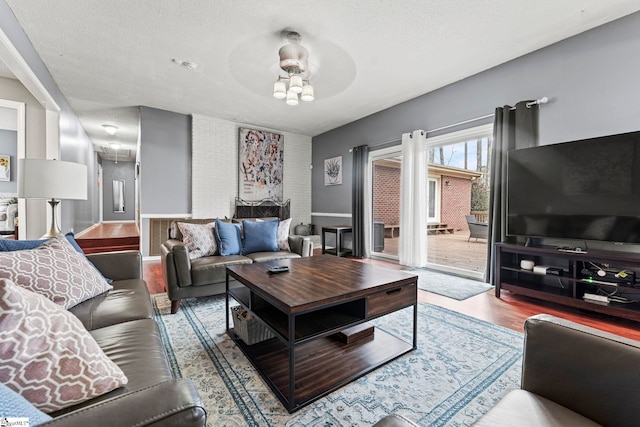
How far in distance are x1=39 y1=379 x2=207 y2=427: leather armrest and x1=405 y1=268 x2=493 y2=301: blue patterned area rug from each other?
2.95 metres

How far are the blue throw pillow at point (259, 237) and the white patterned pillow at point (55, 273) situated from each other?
1625mm

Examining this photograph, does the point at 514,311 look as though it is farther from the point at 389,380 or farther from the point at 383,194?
the point at 383,194

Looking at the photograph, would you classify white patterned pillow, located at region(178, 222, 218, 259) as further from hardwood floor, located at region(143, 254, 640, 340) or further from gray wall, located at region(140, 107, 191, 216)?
gray wall, located at region(140, 107, 191, 216)

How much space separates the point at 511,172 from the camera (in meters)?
3.06

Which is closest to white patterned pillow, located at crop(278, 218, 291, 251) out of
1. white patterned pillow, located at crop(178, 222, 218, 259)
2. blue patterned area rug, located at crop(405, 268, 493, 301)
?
white patterned pillow, located at crop(178, 222, 218, 259)

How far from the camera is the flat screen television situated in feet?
7.72

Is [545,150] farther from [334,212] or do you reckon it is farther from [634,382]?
[334,212]

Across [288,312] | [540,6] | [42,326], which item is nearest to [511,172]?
[540,6]

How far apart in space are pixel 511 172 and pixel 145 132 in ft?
18.0

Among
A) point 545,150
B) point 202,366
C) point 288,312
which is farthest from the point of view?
point 545,150

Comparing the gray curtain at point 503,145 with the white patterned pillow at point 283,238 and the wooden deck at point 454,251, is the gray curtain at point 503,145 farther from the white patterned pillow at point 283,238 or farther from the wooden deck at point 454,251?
the white patterned pillow at point 283,238

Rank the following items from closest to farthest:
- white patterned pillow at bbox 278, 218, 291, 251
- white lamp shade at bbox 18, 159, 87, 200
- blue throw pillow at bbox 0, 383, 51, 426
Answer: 1. blue throw pillow at bbox 0, 383, 51, 426
2. white lamp shade at bbox 18, 159, 87, 200
3. white patterned pillow at bbox 278, 218, 291, 251

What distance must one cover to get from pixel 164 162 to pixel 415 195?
14.3 feet

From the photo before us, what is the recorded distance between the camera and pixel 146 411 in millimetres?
558
